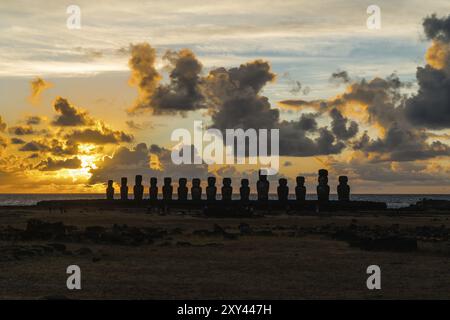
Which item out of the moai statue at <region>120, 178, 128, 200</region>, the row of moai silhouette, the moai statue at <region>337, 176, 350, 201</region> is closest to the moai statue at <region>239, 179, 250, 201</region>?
the row of moai silhouette

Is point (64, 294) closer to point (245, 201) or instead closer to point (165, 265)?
point (165, 265)

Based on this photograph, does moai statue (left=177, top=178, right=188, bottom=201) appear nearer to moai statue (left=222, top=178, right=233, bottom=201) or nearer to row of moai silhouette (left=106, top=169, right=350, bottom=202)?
row of moai silhouette (left=106, top=169, right=350, bottom=202)

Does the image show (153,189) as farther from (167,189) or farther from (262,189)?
(262,189)

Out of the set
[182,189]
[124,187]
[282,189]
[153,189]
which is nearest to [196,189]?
[182,189]

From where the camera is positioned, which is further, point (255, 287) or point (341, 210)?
point (341, 210)

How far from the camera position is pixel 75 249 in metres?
26.8

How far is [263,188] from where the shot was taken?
84.3m

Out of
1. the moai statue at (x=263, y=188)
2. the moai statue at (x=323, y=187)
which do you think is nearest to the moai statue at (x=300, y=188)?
the moai statue at (x=323, y=187)

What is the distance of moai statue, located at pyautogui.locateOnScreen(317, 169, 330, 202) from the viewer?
8050 centimetres

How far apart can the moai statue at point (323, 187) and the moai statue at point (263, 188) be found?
22.2ft

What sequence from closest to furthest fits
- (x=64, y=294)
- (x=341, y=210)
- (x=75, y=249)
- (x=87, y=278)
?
(x=64, y=294)
(x=87, y=278)
(x=75, y=249)
(x=341, y=210)

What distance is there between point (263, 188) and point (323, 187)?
25.7 ft
